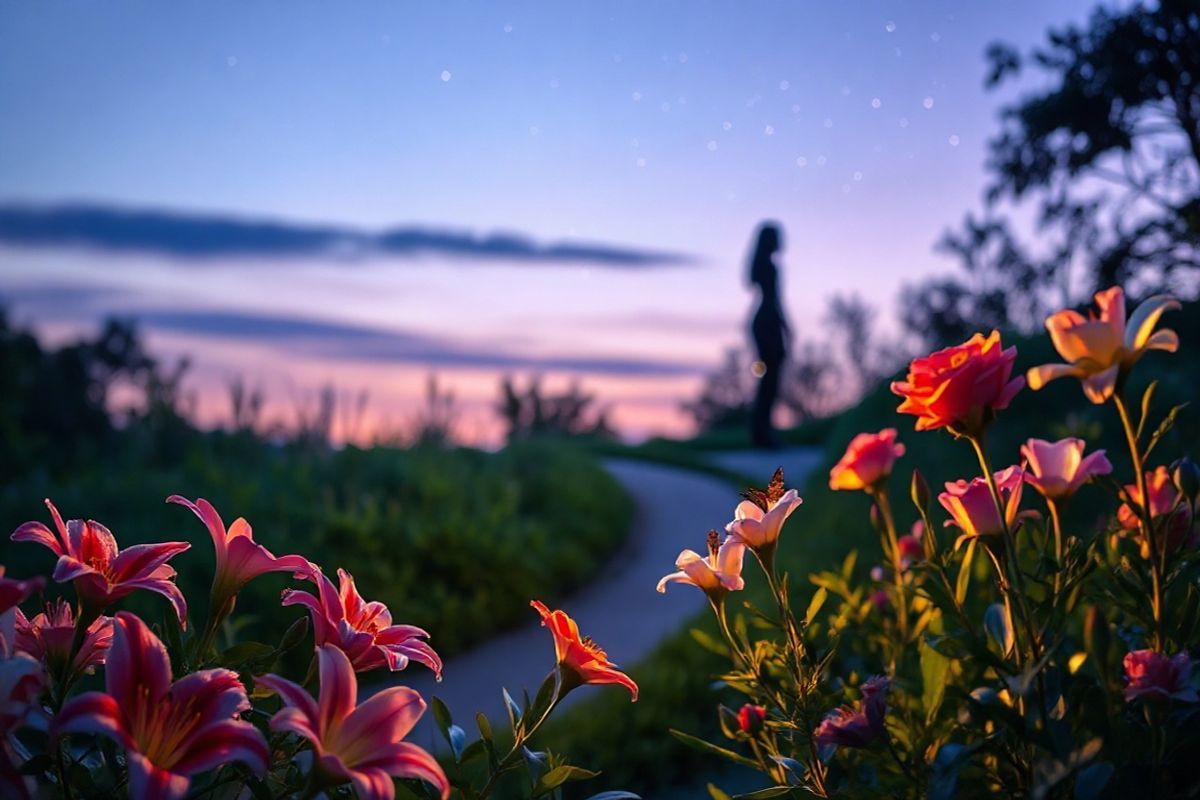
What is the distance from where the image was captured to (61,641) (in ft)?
2.87

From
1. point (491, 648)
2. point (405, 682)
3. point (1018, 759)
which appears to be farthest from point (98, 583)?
point (491, 648)

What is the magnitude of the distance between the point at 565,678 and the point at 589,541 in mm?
7058

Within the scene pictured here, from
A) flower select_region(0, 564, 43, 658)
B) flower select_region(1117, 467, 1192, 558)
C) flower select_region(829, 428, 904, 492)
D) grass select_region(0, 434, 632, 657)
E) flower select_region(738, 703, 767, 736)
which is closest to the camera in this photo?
flower select_region(0, 564, 43, 658)

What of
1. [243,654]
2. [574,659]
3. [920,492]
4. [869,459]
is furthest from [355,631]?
[869,459]

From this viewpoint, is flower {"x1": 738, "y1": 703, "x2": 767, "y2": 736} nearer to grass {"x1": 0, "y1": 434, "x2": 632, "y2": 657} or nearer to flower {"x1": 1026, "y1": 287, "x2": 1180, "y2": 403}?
flower {"x1": 1026, "y1": 287, "x2": 1180, "y2": 403}

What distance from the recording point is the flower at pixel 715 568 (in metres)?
1.09

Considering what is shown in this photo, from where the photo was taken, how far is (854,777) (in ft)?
4.44

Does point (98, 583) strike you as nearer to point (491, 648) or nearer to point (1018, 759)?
point (1018, 759)

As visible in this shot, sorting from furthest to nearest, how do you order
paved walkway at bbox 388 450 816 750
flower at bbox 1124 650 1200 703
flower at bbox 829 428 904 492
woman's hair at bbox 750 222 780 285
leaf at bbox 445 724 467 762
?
woman's hair at bbox 750 222 780 285 < paved walkway at bbox 388 450 816 750 < flower at bbox 829 428 904 492 < leaf at bbox 445 724 467 762 < flower at bbox 1124 650 1200 703

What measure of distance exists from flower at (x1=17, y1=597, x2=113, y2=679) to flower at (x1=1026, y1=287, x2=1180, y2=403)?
0.91 meters

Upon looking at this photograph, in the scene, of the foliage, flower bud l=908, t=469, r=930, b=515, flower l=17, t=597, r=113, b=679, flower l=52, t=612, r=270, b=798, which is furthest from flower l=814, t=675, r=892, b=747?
flower l=17, t=597, r=113, b=679

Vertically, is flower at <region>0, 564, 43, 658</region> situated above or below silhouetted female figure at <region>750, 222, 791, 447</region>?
below

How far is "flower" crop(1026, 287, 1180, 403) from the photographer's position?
94 centimetres

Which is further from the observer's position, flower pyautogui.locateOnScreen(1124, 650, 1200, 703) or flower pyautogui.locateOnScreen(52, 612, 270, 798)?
flower pyautogui.locateOnScreen(1124, 650, 1200, 703)
